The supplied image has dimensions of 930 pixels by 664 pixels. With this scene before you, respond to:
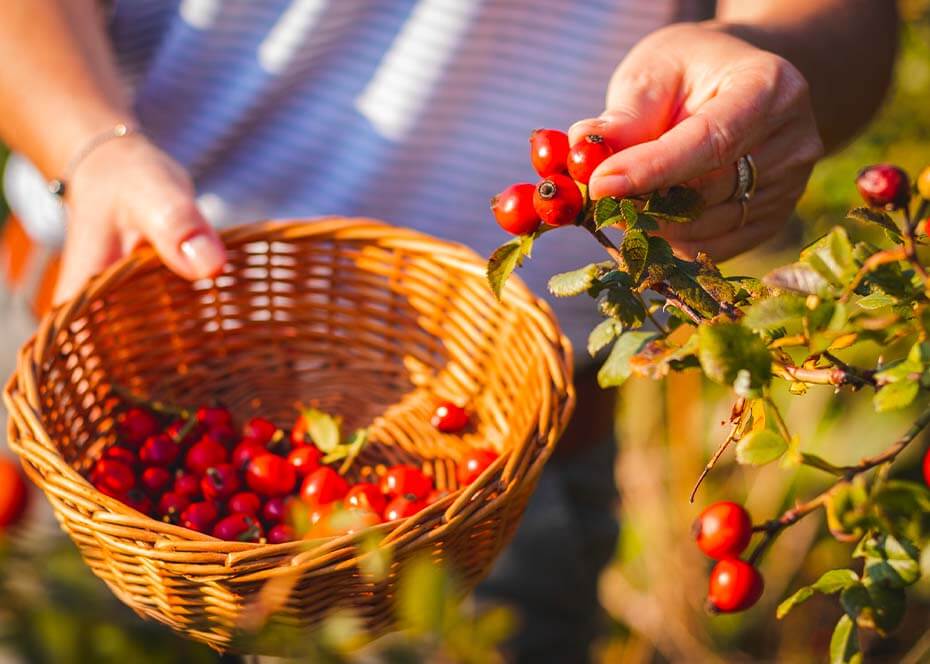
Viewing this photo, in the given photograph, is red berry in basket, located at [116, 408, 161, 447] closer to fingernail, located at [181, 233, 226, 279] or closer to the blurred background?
fingernail, located at [181, 233, 226, 279]

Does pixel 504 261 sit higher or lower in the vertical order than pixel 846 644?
higher

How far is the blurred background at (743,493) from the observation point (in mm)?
1865

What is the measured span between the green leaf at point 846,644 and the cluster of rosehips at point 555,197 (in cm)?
34

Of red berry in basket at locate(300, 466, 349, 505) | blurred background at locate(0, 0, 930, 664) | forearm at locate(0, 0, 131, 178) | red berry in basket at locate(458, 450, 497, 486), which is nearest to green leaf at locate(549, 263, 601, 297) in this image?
red berry in basket at locate(458, 450, 497, 486)

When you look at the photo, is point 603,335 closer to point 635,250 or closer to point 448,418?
point 635,250

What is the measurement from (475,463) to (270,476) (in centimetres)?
25

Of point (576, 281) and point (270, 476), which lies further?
point (270, 476)

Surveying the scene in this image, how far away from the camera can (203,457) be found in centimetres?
112

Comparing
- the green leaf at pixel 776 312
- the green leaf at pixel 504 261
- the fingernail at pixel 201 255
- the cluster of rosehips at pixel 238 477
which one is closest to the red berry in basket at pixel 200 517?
the cluster of rosehips at pixel 238 477

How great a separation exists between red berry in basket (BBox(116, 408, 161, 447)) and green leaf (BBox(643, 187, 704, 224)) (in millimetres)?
700

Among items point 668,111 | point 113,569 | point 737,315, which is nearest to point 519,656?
point 113,569

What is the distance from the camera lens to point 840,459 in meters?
1.79

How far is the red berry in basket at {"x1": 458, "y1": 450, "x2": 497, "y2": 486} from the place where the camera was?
1030mm

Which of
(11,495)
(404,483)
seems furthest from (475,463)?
(11,495)
